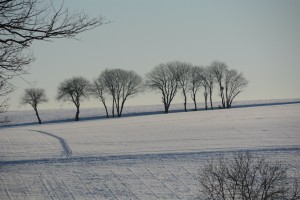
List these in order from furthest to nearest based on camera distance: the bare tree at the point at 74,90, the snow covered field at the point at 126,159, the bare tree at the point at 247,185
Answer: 1. the bare tree at the point at 74,90
2. the snow covered field at the point at 126,159
3. the bare tree at the point at 247,185

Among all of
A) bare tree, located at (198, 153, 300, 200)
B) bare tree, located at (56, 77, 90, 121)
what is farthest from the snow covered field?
bare tree, located at (56, 77, 90, 121)

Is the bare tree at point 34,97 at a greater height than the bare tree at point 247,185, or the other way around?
the bare tree at point 34,97

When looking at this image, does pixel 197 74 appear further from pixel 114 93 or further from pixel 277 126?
pixel 277 126

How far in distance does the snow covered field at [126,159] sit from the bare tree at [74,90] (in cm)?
4189

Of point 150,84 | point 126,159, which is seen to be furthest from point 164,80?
point 126,159

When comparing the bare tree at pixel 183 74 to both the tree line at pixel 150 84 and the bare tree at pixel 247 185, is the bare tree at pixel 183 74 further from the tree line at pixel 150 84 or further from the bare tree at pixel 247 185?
the bare tree at pixel 247 185

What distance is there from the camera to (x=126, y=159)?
85.8 ft

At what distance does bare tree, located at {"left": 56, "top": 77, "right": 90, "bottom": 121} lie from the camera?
8012 centimetres

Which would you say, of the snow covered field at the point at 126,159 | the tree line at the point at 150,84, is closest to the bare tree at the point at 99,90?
the tree line at the point at 150,84

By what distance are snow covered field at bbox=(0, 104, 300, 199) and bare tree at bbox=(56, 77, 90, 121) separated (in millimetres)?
41893

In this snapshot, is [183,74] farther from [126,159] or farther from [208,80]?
[126,159]

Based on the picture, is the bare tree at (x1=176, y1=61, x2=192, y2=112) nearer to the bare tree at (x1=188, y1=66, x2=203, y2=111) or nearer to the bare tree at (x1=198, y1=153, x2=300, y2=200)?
the bare tree at (x1=188, y1=66, x2=203, y2=111)

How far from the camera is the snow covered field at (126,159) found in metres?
20.0

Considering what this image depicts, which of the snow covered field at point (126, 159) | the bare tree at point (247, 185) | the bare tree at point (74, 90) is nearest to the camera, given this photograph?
the bare tree at point (247, 185)
